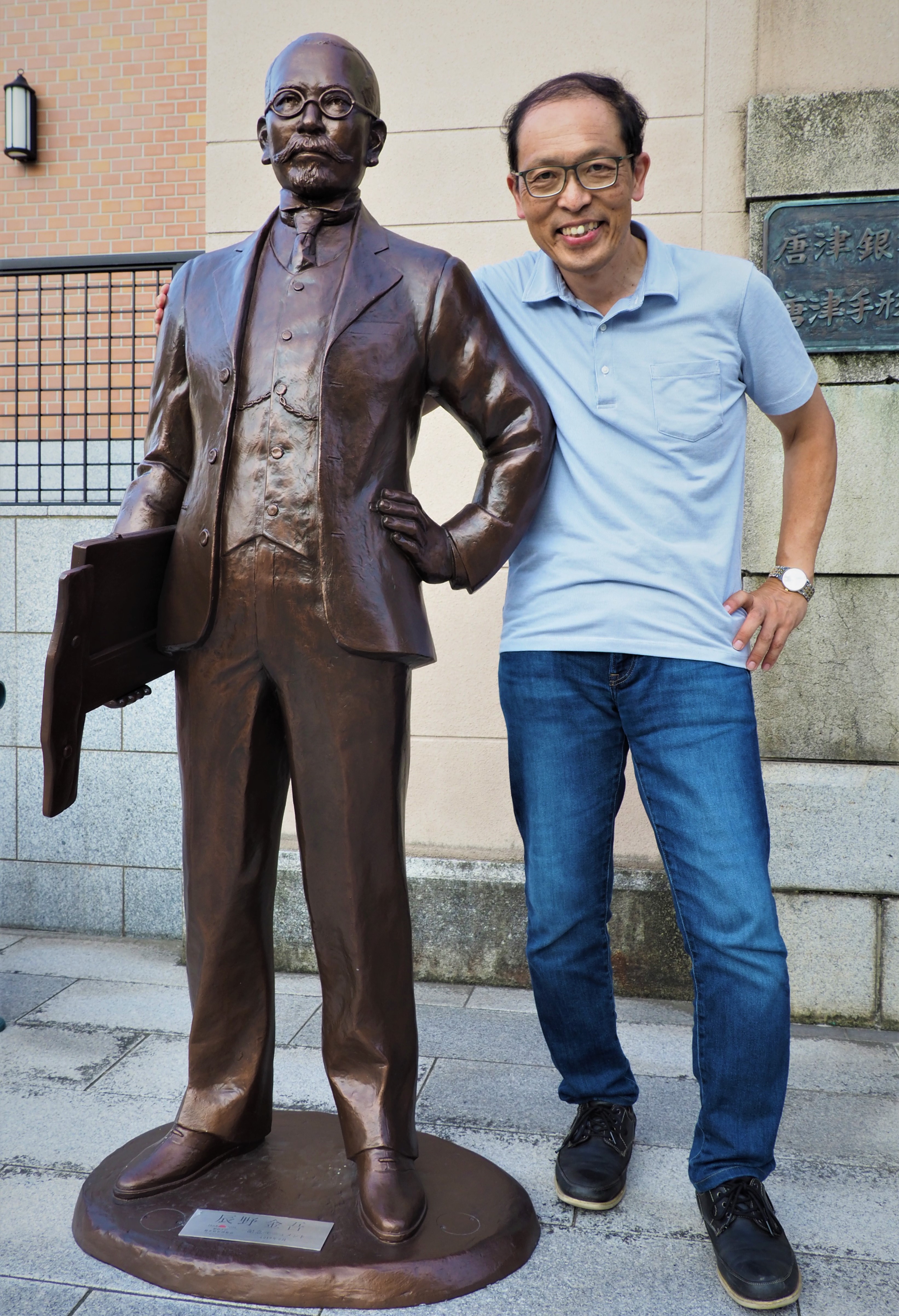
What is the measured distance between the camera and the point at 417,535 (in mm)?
2395

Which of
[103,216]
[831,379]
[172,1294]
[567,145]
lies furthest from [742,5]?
[103,216]

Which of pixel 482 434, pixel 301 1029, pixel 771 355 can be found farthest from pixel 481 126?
pixel 301 1029

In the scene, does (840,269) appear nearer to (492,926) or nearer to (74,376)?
(492,926)

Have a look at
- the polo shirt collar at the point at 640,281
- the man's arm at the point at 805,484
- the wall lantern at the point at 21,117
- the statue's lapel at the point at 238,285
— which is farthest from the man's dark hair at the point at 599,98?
the wall lantern at the point at 21,117

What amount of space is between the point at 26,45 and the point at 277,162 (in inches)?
309

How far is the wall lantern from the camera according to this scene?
861cm

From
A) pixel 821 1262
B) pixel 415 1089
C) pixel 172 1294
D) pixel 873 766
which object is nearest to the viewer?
pixel 172 1294

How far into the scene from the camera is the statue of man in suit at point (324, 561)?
2357mm

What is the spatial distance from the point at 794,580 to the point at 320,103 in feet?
4.74

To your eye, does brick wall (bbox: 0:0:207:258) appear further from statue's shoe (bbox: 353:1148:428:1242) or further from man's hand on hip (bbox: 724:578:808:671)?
statue's shoe (bbox: 353:1148:428:1242)

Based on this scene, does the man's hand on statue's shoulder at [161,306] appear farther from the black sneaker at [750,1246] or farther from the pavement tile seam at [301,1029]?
the black sneaker at [750,1246]

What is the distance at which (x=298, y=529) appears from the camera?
93.4 inches

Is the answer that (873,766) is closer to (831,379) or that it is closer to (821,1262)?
(831,379)

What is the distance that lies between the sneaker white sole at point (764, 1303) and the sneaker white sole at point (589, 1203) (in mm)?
380
